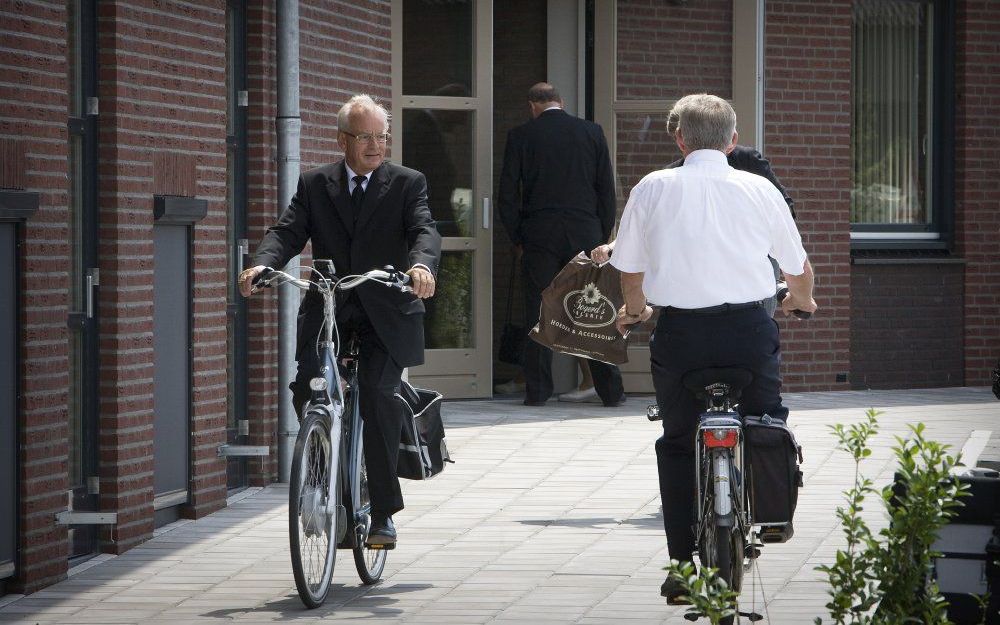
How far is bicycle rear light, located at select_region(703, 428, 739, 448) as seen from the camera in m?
5.58

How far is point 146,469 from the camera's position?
25.5 feet

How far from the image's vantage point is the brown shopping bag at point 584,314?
10023mm

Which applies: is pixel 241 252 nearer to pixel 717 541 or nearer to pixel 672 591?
pixel 672 591

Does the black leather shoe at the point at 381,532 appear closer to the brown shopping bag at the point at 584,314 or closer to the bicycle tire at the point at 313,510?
the bicycle tire at the point at 313,510

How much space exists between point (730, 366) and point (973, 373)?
30.4 feet

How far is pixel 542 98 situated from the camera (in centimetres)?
1238

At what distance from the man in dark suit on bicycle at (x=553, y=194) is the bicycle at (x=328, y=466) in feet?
18.5

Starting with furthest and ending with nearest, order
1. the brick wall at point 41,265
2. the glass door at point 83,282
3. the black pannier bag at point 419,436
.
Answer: the glass door at point 83,282, the black pannier bag at point 419,436, the brick wall at point 41,265

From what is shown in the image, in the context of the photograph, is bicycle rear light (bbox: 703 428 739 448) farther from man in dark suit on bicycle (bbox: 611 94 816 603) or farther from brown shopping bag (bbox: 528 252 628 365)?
brown shopping bag (bbox: 528 252 628 365)

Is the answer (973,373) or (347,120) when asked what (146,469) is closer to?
(347,120)


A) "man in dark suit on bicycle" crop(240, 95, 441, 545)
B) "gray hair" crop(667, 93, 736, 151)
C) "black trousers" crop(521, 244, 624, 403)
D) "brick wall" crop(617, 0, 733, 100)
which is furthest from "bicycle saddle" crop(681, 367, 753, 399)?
"brick wall" crop(617, 0, 733, 100)

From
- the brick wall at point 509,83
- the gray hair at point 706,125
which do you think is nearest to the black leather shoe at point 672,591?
the gray hair at point 706,125

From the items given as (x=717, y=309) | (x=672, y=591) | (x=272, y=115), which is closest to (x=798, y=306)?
(x=717, y=309)

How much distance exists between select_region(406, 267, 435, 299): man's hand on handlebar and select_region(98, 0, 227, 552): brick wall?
1.63m
